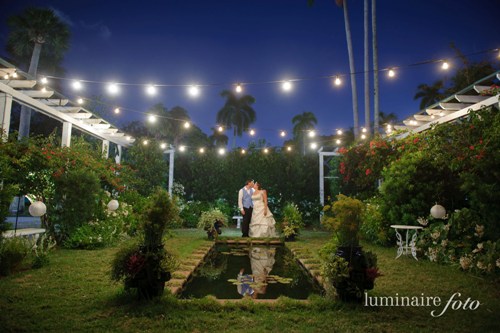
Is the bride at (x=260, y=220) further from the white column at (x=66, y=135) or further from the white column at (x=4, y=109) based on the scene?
the white column at (x=4, y=109)

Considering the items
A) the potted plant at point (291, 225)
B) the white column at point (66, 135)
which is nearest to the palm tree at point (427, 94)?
the potted plant at point (291, 225)

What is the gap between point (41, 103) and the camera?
8.47m

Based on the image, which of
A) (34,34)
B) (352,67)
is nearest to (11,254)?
(352,67)

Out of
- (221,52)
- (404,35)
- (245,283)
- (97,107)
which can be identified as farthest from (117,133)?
(221,52)

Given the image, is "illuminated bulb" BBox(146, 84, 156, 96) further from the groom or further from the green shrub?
the green shrub

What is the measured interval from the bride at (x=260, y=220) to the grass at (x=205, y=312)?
6063 mm

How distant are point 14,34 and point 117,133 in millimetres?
14122

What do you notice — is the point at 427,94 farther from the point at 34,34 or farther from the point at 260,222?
the point at 34,34

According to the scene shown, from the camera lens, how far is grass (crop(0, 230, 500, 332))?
311cm

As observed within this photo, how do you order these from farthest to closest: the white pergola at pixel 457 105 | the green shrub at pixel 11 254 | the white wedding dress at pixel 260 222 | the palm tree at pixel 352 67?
the palm tree at pixel 352 67, the white wedding dress at pixel 260 222, the white pergola at pixel 457 105, the green shrub at pixel 11 254

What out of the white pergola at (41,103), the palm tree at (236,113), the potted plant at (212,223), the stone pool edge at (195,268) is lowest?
the stone pool edge at (195,268)

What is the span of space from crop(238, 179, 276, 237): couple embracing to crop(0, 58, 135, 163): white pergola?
15.4ft

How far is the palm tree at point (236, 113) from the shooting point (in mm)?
46188

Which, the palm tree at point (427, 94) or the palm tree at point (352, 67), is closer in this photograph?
the palm tree at point (352, 67)
